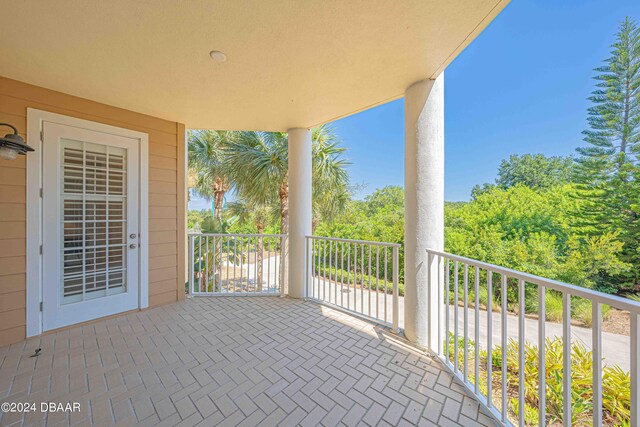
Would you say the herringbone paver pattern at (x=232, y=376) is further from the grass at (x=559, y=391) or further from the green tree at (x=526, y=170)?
the green tree at (x=526, y=170)

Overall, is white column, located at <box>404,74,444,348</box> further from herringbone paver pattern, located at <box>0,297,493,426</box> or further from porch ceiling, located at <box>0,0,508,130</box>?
herringbone paver pattern, located at <box>0,297,493,426</box>

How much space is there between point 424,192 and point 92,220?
12.6ft

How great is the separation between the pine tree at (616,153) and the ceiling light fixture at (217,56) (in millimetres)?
11553

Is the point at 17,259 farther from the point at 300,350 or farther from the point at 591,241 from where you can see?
the point at 591,241

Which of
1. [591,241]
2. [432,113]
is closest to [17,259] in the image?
[432,113]

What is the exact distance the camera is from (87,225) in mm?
2805

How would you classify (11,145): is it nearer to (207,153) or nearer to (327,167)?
(327,167)

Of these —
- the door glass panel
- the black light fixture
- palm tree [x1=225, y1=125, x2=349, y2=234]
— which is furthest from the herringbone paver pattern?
palm tree [x1=225, y1=125, x2=349, y2=234]

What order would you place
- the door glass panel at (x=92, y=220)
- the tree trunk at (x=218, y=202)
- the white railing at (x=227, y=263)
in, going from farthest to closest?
1. the tree trunk at (x=218, y=202)
2. the white railing at (x=227, y=263)
3. the door glass panel at (x=92, y=220)

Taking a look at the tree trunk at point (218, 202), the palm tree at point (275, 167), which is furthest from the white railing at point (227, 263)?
the tree trunk at point (218, 202)

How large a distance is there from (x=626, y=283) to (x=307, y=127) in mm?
10730

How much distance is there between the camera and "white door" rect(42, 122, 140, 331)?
2.57m

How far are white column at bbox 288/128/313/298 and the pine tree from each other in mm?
9954

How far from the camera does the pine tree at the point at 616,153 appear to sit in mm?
7477
